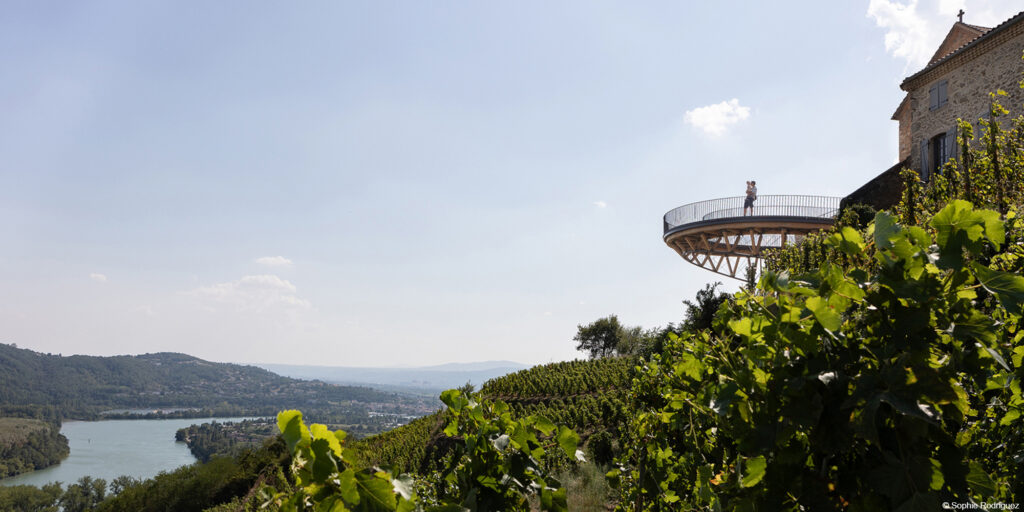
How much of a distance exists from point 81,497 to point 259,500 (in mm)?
82446

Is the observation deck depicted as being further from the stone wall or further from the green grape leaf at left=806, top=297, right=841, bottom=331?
the green grape leaf at left=806, top=297, right=841, bottom=331

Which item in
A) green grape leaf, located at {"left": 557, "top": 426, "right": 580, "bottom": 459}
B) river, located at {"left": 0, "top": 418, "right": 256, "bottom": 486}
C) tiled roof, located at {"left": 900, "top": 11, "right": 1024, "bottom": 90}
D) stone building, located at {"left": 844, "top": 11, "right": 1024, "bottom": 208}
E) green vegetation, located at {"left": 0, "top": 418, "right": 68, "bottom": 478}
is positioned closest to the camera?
green grape leaf, located at {"left": 557, "top": 426, "right": 580, "bottom": 459}

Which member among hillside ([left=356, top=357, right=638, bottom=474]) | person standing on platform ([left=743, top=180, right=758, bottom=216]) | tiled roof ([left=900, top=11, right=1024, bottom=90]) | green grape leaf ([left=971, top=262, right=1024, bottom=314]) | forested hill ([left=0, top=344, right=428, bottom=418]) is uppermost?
tiled roof ([left=900, top=11, right=1024, bottom=90])

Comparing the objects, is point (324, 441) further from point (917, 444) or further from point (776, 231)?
point (776, 231)

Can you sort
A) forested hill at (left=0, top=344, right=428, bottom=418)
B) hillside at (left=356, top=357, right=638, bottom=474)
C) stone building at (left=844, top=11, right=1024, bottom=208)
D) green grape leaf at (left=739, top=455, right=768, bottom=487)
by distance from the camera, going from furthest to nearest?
forested hill at (left=0, top=344, right=428, bottom=418) → stone building at (left=844, top=11, right=1024, bottom=208) → hillside at (left=356, top=357, right=638, bottom=474) → green grape leaf at (left=739, top=455, right=768, bottom=487)

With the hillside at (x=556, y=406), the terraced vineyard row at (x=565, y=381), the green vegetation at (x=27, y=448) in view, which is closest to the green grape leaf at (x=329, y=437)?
the hillside at (x=556, y=406)

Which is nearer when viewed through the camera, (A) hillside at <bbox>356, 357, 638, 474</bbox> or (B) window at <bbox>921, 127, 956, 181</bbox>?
(A) hillside at <bbox>356, 357, 638, 474</bbox>

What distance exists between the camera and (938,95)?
1647 centimetres

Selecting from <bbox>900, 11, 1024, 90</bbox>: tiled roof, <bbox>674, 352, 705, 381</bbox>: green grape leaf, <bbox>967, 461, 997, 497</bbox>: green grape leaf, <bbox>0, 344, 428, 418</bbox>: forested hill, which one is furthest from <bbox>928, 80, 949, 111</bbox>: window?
<bbox>0, 344, 428, 418</bbox>: forested hill

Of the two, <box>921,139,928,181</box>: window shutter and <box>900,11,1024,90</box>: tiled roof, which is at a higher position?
<box>900,11,1024,90</box>: tiled roof

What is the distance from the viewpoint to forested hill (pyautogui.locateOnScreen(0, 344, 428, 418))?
161625mm

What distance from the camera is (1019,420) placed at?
5.50 ft

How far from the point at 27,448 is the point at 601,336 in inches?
5314

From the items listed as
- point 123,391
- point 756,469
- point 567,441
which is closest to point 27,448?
point 123,391
